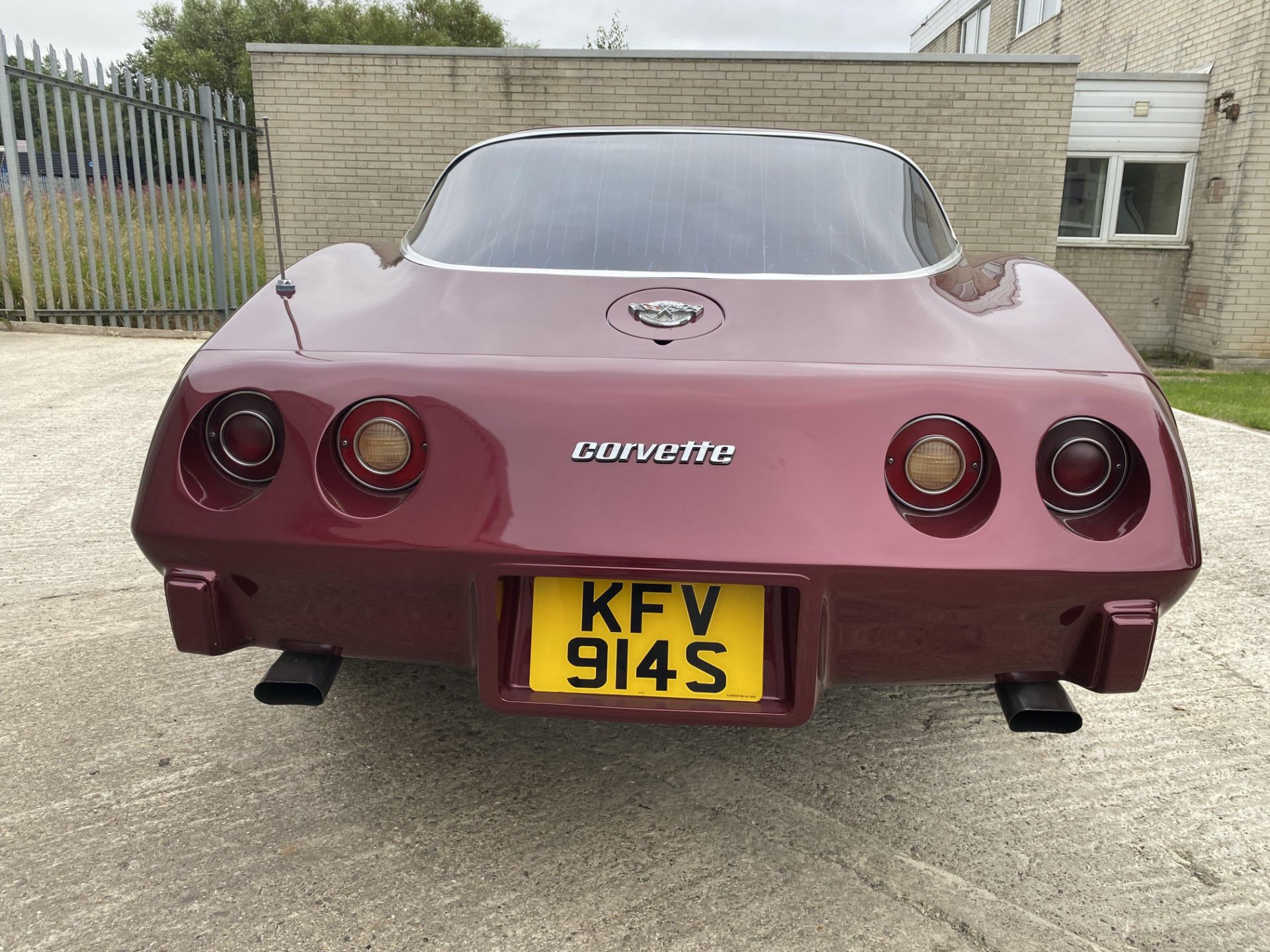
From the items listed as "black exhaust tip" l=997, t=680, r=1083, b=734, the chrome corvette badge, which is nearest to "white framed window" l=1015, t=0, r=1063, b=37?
the chrome corvette badge

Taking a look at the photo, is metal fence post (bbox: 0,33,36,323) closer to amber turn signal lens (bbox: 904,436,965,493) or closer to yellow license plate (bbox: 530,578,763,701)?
yellow license plate (bbox: 530,578,763,701)

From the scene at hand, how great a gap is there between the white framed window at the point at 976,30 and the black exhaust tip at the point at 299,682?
71.8ft

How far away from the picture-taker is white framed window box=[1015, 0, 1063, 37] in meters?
16.5

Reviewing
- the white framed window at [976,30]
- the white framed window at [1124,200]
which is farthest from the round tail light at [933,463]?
the white framed window at [976,30]

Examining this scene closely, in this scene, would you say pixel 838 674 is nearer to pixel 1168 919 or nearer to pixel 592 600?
pixel 592 600

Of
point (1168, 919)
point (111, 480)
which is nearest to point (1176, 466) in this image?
point (1168, 919)

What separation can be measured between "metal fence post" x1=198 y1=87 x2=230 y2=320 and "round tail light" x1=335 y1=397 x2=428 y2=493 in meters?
10.0

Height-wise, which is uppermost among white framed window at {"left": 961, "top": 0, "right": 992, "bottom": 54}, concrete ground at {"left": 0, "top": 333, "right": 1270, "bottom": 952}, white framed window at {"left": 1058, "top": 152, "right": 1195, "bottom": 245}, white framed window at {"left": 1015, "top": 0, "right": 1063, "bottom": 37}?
white framed window at {"left": 961, "top": 0, "right": 992, "bottom": 54}

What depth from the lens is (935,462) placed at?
1598 millimetres

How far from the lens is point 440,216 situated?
2.41 m

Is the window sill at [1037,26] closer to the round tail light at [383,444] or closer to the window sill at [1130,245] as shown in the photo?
the window sill at [1130,245]

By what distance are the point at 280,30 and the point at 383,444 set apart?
42.8 meters

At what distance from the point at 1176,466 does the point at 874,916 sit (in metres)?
0.97

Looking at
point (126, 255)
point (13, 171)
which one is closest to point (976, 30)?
point (126, 255)
